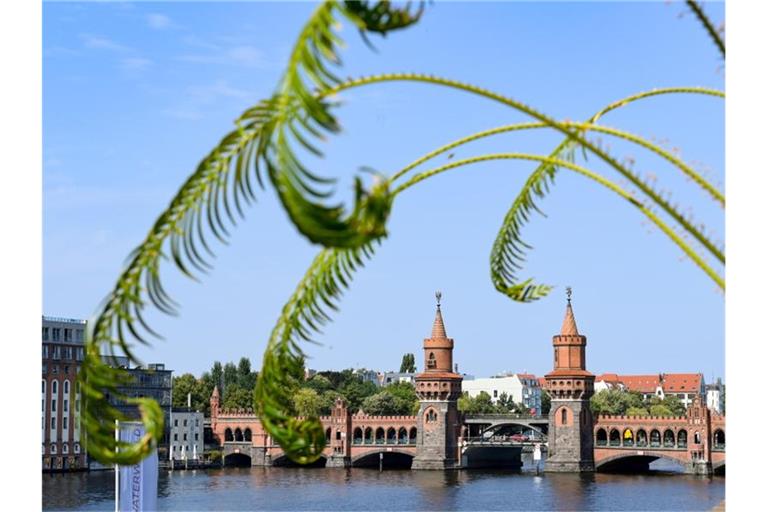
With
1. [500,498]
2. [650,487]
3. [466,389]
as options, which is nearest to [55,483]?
[500,498]

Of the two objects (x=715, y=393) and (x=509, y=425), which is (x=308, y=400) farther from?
(x=715, y=393)

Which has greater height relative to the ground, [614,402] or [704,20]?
[704,20]

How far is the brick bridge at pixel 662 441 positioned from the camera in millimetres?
50594

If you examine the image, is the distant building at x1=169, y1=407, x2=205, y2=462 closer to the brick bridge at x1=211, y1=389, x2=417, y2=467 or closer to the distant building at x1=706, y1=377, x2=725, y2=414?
the brick bridge at x1=211, y1=389, x2=417, y2=467

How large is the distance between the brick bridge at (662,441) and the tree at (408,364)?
109 feet

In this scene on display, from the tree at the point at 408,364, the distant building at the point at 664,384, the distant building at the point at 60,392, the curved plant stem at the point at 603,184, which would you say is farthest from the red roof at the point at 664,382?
the curved plant stem at the point at 603,184

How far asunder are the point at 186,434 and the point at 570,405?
777 inches

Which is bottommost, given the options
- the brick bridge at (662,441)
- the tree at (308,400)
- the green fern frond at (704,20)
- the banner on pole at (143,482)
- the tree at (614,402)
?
the brick bridge at (662,441)

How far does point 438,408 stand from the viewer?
55.8 meters

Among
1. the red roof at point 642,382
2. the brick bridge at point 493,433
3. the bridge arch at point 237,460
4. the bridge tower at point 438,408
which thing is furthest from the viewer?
the red roof at point 642,382

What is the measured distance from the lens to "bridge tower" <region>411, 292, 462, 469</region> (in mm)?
54906

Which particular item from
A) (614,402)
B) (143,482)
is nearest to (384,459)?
(614,402)

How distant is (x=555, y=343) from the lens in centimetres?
5406

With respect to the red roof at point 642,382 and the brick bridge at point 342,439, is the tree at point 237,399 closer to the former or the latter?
the brick bridge at point 342,439
